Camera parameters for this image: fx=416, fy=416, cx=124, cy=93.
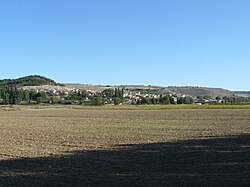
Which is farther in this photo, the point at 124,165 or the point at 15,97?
the point at 15,97

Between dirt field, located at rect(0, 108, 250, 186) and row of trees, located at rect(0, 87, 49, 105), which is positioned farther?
row of trees, located at rect(0, 87, 49, 105)

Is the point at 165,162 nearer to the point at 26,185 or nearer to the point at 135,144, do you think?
the point at 26,185

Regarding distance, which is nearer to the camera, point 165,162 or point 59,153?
point 165,162

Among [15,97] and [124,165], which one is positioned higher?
[124,165]

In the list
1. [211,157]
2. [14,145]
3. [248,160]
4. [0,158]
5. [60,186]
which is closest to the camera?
[60,186]

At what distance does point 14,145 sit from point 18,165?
8.27 m

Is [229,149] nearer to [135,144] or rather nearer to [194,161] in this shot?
[194,161]

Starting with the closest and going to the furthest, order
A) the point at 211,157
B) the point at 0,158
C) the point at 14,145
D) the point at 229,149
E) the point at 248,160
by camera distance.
→ 1. the point at 248,160
2. the point at 211,157
3. the point at 0,158
4. the point at 229,149
5. the point at 14,145

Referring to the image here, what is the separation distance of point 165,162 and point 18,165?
5930 mm

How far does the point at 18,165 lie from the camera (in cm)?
1677

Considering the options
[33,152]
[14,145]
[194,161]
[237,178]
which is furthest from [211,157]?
[14,145]

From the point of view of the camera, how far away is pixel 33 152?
21.0 metres

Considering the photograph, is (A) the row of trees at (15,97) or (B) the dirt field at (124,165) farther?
(A) the row of trees at (15,97)

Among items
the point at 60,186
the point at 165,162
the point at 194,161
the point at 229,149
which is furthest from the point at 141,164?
the point at 229,149
